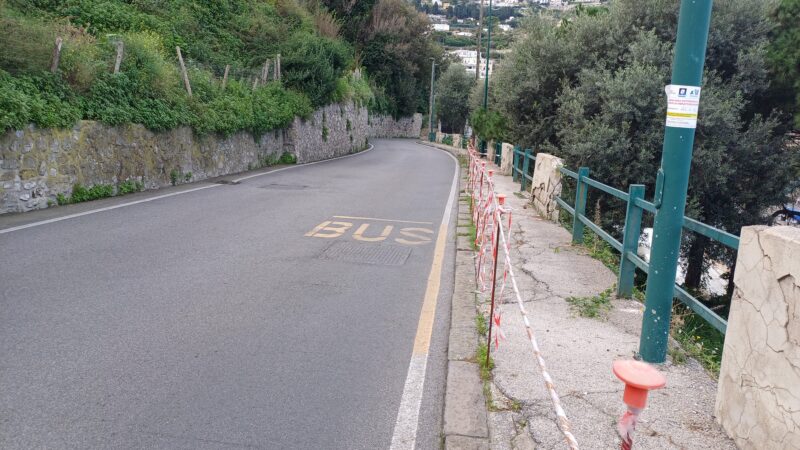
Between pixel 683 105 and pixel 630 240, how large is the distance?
2473 mm

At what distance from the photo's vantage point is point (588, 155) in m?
13.8

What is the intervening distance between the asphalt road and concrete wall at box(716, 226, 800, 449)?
181cm

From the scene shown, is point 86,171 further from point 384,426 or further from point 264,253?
point 384,426

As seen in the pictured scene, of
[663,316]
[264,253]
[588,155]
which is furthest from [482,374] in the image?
[588,155]

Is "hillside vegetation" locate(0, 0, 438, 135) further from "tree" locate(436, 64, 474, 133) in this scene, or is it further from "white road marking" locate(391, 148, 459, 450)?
"tree" locate(436, 64, 474, 133)

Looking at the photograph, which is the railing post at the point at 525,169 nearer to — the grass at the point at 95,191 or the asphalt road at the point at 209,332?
the asphalt road at the point at 209,332

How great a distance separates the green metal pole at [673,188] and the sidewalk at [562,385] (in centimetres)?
33

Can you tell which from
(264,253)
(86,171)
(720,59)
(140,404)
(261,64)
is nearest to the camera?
(140,404)

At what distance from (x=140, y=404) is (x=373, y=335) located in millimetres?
2071

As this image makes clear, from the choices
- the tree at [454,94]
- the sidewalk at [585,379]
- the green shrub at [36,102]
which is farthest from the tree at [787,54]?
the tree at [454,94]

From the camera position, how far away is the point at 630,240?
6680 millimetres

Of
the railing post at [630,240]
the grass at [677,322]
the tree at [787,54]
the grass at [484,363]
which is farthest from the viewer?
the tree at [787,54]

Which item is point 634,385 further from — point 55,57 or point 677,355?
point 55,57

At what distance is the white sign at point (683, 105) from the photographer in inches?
176
